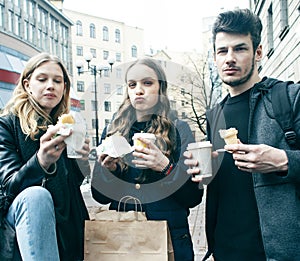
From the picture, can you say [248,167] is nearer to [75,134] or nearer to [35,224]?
[75,134]

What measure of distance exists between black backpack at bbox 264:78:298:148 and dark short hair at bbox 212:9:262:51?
0.38m

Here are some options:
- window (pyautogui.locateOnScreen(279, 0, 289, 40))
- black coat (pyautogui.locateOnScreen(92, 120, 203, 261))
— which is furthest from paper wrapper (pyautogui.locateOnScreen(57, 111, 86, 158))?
window (pyautogui.locateOnScreen(279, 0, 289, 40))

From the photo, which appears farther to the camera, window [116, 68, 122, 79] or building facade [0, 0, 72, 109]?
building facade [0, 0, 72, 109]

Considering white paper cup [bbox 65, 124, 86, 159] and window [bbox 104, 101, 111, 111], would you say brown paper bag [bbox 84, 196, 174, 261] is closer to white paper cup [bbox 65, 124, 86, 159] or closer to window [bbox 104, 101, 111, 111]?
white paper cup [bbox 65, 124, 86, 159]

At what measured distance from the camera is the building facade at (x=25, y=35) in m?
25.6

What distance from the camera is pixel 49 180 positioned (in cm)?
211

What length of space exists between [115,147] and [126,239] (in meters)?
0.51

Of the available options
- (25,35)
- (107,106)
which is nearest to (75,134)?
(107,106)

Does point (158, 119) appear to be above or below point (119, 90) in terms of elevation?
below

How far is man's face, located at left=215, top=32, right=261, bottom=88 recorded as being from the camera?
225cm

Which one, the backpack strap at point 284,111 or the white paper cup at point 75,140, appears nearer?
the backpack strap at point 284,111

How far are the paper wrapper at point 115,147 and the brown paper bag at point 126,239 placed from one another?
340 millimetres

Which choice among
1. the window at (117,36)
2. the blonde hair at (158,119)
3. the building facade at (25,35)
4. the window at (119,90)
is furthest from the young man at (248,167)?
the window at (117,36)

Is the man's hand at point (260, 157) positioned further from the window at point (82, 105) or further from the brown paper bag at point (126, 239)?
the window at point (82, 105)
